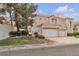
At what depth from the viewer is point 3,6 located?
771 centimetres

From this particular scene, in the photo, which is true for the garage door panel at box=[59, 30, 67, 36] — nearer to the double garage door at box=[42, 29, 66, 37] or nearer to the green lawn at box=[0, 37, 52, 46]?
the double garage door at box=[42, 29, 66, 37]

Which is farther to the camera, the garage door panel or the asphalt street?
the garage door panel

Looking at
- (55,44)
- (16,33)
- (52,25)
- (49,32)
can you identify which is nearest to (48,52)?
(55,44)

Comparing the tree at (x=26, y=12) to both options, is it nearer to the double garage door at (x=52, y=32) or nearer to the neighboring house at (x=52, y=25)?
the neighboring house at (x=52, y=25)

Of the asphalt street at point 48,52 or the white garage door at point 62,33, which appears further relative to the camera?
the white garage door at point 62,33

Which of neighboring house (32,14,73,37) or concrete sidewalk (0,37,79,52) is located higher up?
neighboring house (32,14,73,37)

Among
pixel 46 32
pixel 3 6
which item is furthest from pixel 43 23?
pixel 3 6

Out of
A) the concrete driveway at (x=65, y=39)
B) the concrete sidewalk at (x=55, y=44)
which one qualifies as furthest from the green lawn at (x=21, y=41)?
the concrete driveway at (x=65, y=39)

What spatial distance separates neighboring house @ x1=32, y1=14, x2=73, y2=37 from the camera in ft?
25.4

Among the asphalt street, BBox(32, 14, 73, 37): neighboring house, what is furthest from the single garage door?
the asphalt street

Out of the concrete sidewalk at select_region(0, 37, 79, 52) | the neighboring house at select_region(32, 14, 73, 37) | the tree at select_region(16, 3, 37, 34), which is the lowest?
the concrete sidewalk at select_region(0, 37, 79, 52)

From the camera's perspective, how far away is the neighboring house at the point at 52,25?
7742mm

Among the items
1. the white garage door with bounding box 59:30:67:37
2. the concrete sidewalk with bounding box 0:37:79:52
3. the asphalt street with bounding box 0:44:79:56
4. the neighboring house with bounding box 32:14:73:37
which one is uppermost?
the neighboring house with bounding box 32:14:73:37

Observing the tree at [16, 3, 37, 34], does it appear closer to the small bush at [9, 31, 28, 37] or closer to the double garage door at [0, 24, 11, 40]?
Answer: the small bush at [9, 31, 28, 37]
